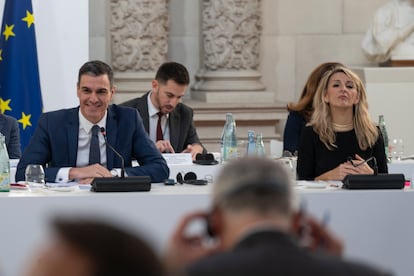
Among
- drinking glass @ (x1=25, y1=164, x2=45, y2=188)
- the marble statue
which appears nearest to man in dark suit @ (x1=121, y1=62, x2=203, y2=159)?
drinking glass @ (x1=25, y1=164, x2=45, y2=188)

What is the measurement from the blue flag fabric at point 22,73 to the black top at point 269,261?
6094mm

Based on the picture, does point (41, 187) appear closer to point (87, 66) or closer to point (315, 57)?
point (87, 66)

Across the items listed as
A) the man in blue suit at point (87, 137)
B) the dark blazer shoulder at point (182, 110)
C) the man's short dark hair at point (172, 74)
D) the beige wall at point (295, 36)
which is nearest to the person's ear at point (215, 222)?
the man in blue suit at point (87, 137)

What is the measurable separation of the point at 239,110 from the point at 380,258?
523cm

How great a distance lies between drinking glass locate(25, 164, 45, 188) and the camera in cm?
533

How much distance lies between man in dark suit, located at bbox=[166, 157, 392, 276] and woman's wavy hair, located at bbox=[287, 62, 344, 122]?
4543mm

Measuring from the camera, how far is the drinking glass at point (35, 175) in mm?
5328

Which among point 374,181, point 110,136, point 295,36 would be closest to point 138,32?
point 295,36

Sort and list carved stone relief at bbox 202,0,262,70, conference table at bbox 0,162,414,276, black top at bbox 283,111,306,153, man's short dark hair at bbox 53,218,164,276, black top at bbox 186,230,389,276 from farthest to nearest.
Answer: carved stone relief at bbox 202,0,262,70 < black top at bbox 283,111,306,153 < conference table at bbox 0,162,414,276 < black top at bbox 186,230,389,276 < man's short dark hair at bbox 53,218,164,276

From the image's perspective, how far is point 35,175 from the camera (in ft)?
17.5

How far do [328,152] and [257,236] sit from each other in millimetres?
3957

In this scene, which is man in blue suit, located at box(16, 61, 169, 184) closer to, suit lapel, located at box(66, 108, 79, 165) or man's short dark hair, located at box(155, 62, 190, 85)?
suit lapel, located at box(66, 108, 79, 165)

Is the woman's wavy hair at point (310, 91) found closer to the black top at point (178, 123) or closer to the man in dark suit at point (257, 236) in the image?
the black top at point (178, 123)

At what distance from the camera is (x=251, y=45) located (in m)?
10.3
